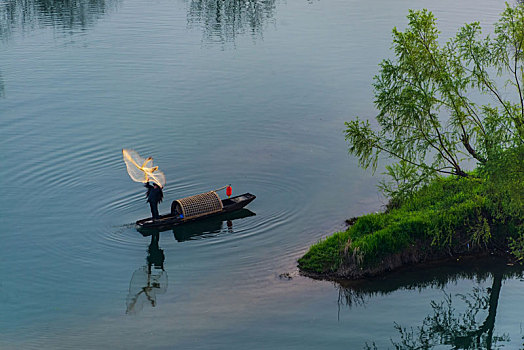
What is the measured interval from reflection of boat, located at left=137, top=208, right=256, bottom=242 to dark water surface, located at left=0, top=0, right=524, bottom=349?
16 centimetres

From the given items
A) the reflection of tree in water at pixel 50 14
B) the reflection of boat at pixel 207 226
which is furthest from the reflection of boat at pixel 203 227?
the reflection of tree in water at pixel 50 14

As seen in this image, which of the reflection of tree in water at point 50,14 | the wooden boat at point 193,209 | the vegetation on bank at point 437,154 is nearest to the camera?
the vegetation on bank at point 437,154

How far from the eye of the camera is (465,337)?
100 feet

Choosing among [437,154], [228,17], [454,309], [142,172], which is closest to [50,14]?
[228,17]

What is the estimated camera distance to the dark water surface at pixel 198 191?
29938 millimetres

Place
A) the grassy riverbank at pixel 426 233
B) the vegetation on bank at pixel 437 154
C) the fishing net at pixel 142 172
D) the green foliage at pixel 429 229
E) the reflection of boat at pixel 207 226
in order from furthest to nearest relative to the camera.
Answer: the fishing net at pixel 142 172 → the reflection of boat at pixel 207 226 → the green foliage at pixel 429 229 → the grassy riverbank at pixel 426 233 → the vegetation on bank at pixel 437 154

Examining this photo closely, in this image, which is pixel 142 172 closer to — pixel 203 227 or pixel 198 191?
pixel 198 191

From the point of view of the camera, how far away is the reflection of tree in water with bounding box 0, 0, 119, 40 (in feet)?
252

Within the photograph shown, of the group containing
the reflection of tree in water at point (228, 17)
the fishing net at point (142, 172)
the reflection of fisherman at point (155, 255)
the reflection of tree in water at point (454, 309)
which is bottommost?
the reflection of tree in water at point (454, 309)

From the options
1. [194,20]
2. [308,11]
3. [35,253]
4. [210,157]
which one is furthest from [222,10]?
[35,253]

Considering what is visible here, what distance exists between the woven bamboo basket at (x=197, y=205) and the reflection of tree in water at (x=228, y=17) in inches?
1472

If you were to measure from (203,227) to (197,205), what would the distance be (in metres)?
1.37

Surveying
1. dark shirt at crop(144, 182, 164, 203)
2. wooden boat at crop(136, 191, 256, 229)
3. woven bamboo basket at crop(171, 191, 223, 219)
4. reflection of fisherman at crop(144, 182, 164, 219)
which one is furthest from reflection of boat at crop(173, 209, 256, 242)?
dark shirt at crop(144, 182, 164, 203)

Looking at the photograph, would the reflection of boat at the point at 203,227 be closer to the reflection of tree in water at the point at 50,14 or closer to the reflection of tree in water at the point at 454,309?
the reflection of tree in water at the point at 454,309
